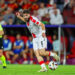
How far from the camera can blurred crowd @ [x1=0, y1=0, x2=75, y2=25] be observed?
16.1m

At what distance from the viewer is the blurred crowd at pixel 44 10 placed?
16062mm

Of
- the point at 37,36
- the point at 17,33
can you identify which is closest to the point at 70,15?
the point at 17,33

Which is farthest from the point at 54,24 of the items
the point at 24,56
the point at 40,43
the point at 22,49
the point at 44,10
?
the point at 40,43

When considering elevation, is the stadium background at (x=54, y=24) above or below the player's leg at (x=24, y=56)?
above

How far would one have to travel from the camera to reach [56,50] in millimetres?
15812

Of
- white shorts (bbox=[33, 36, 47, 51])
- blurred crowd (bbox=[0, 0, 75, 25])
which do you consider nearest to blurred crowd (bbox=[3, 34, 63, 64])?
blurred crowd (bbox=[0, 0, 75, 25])

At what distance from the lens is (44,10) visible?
55.5ft

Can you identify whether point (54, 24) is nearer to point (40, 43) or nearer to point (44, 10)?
point (44, 10)

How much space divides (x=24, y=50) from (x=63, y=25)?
2.22 m

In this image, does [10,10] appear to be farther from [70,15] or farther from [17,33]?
A: [70,15]

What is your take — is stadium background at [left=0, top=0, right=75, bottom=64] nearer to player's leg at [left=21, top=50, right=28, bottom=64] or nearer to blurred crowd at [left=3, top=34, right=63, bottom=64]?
blurred crowd at [left=3, top=34, right=63, bottom=64]

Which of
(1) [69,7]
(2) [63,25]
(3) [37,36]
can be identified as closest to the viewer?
(3) [37,36]

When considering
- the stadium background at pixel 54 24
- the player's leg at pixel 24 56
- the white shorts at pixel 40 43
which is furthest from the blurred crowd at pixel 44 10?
the white shorts at pixel 40 43

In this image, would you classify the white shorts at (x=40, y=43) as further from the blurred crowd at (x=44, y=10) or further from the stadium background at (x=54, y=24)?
the blurred crowd at (x=44, y=10)
